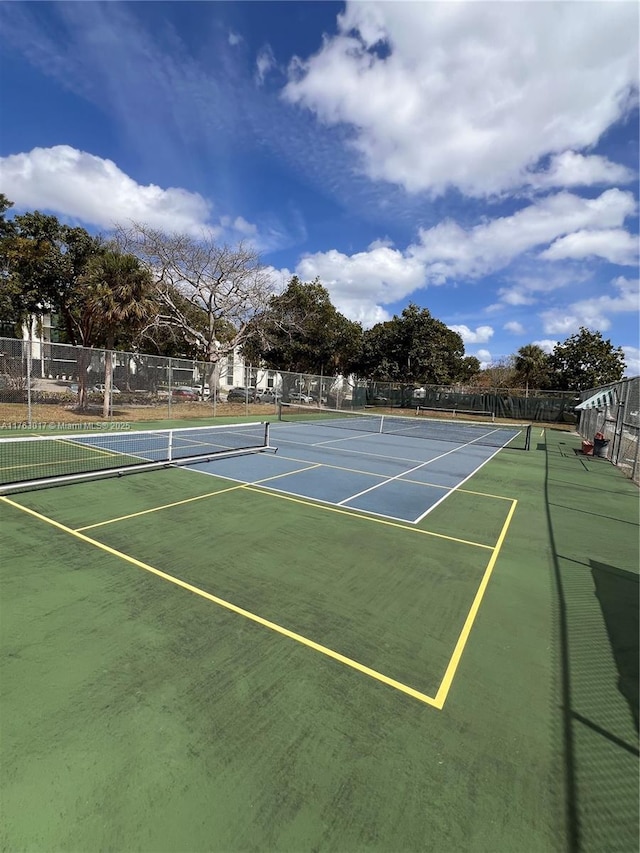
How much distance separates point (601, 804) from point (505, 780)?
0.57 meters

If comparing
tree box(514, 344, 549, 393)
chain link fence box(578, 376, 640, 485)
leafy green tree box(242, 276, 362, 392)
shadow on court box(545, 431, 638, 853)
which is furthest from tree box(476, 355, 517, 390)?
shadow on court box(545, 431, 638, 853)

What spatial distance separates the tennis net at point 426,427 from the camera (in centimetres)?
2167

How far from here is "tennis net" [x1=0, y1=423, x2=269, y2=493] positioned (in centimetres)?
872

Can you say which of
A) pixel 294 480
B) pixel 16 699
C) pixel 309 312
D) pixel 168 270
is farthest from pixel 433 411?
pixel 16 699

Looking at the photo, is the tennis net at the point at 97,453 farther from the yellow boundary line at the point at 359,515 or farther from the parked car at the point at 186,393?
the parked car at the point at 186,393

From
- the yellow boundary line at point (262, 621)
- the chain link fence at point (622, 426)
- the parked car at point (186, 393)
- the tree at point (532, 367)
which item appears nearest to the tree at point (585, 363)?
the tree at point (532, 367)

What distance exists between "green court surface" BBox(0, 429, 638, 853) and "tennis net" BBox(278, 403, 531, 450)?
46.4 feet

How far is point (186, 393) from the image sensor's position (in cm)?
2866

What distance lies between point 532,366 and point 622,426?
110 ft

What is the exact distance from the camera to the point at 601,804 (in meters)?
2.54

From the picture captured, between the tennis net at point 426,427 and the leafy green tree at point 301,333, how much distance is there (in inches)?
305

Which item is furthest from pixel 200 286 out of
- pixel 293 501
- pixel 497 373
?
pixel 497 373

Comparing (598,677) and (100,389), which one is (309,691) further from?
(100,389)

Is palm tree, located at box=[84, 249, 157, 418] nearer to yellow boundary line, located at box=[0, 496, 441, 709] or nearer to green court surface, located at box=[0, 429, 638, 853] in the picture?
green court surface, located at box=[0, 429, 638, 853]
